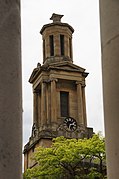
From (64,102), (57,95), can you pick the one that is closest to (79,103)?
(64,102)

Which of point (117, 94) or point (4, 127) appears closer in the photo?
point (4, 127)

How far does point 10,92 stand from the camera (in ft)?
19.1

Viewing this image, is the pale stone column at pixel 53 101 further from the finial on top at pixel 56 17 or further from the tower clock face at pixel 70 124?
the finial on top at pixel 56 17

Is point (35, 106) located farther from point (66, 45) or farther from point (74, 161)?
point (74, 161)

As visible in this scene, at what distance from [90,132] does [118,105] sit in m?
71.2

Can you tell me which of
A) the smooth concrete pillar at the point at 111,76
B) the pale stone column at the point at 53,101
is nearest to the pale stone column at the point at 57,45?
the pale stone column at the point at 53,101

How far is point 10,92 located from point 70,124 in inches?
2779

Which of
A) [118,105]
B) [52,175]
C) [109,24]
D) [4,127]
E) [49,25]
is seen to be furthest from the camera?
[49,25]

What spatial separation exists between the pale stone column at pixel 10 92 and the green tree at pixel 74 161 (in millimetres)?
43215

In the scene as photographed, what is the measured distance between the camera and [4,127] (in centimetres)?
560

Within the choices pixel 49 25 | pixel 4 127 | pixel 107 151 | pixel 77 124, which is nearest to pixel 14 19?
pixel 4 127

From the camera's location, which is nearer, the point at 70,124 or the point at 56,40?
the point at 70,124

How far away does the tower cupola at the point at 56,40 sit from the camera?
81812 mm

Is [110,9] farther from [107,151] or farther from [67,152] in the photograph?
[67,152]
